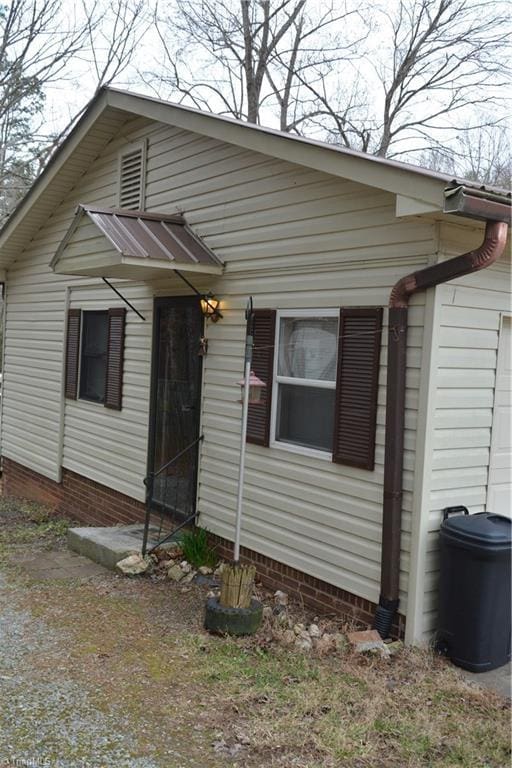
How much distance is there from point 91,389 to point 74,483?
1355 millimetres

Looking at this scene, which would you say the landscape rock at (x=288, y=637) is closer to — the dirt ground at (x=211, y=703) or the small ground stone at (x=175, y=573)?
the dirt ground at (x=211, y=703)

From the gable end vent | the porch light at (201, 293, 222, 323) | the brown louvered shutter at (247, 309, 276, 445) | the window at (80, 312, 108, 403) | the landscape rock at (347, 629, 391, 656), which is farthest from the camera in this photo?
the window at (80, 312, 108, 403)

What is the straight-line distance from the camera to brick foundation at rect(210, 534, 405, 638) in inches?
197

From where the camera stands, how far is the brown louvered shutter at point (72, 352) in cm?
946

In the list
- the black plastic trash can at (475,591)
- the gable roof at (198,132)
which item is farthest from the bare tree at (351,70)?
the black plastic trash can at (475,591)

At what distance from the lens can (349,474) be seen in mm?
5168

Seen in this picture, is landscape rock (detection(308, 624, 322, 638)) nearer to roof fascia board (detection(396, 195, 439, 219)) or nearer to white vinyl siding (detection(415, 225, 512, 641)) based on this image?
white vinyl siding (detection(415, 225, 512, 641))

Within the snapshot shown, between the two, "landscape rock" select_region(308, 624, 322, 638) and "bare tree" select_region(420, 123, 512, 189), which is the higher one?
"bare tree" select_region(420, 123, 512, 189)

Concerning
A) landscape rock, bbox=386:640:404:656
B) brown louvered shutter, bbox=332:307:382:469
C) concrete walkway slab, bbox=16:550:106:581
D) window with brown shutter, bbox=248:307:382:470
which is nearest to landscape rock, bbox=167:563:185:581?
concrete walkway slab, bbox=16:550:106:581

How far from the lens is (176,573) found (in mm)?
6340

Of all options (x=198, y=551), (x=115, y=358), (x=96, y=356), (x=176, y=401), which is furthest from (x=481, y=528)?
(x=96, y=356)

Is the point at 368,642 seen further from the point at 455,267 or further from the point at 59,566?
the point at 59,566

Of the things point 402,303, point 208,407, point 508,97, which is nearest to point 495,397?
point 402,303

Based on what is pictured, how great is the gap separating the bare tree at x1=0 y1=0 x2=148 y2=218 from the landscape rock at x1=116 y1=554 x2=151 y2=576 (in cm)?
1398
